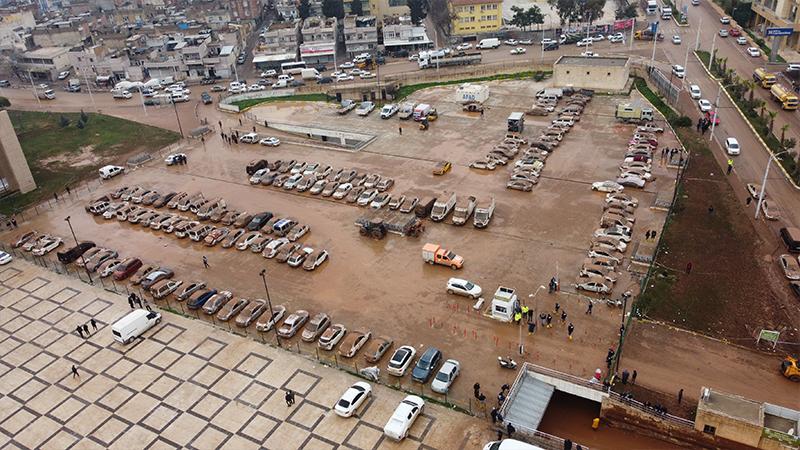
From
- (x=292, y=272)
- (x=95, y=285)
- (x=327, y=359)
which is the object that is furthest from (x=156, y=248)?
(x=327, y=359)

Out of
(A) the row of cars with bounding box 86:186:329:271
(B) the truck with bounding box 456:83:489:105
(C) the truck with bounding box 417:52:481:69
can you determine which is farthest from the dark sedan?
(C) the truck with bounding box 417:52:481:69

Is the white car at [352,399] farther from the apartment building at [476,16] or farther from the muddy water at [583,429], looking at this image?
the apartment building at [476,16]

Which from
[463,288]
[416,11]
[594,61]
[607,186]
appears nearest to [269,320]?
[463,288]

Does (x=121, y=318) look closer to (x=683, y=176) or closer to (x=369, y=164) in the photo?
(x=369, y=164)

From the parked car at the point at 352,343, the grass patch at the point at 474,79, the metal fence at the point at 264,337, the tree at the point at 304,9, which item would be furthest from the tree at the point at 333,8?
the parked car at the point at 352,343

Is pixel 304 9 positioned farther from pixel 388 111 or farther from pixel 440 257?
pixel 440 257

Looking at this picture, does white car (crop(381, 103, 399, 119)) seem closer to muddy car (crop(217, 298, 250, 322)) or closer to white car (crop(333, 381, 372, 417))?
muddy car (crop(217, 298, 250, 322))
